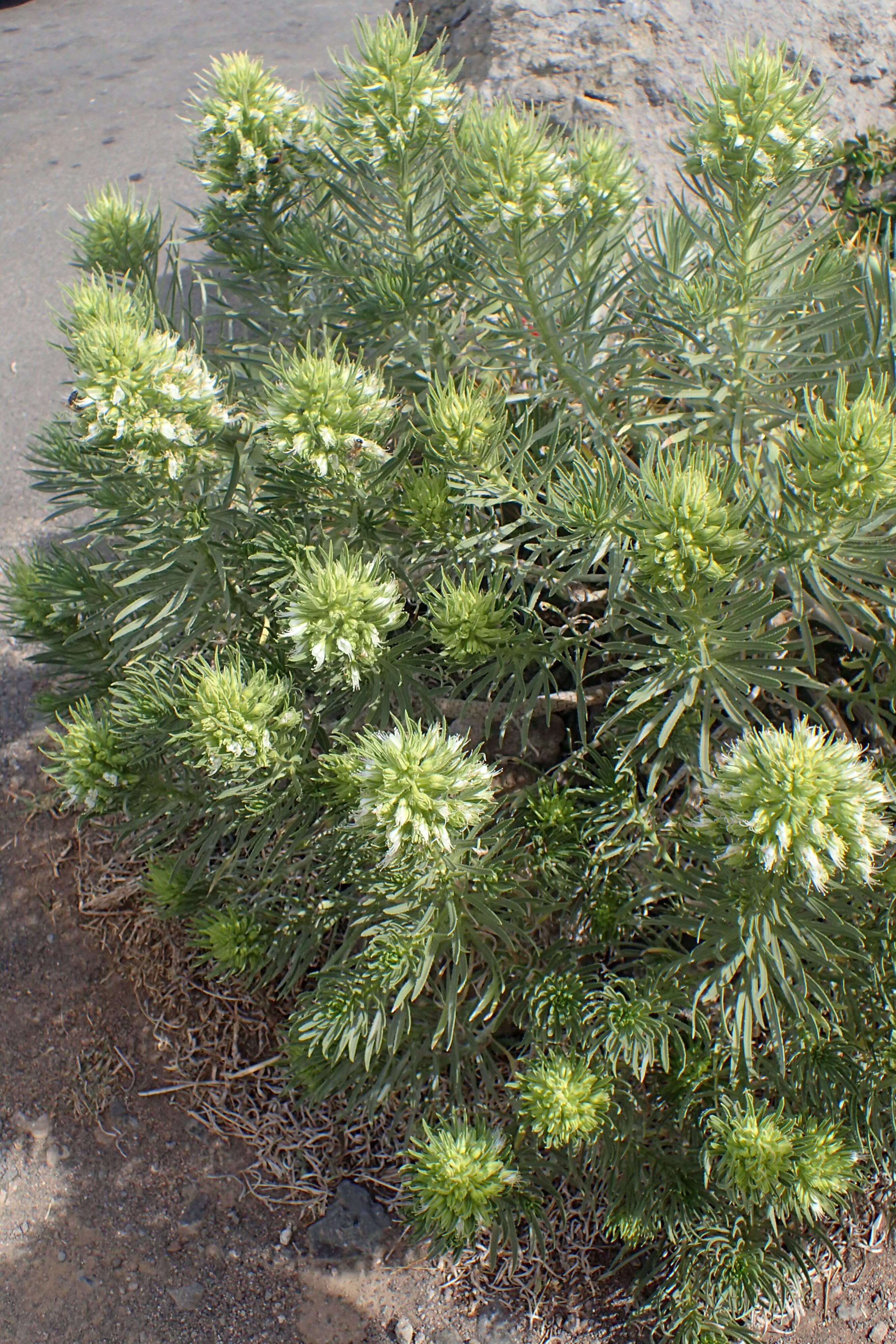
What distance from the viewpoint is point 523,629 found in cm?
231

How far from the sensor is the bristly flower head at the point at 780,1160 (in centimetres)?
194

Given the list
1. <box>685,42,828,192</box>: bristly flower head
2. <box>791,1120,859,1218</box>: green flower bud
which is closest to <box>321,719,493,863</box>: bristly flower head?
<box>791,1120,859,1218</box>: green flower bud

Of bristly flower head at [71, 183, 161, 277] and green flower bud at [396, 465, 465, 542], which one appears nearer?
green flower bud at [396, 465, 465, 542]

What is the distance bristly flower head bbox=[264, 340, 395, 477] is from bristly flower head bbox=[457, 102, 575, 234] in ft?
1.52

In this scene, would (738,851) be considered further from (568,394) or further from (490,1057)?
(568,394)

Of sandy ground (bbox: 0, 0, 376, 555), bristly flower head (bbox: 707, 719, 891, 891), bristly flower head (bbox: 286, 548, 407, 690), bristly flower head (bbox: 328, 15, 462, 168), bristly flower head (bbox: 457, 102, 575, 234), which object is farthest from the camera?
sandy ground (bbox: 0, 0, 376, 555)

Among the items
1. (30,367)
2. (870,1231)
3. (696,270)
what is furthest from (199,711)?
(30,367)

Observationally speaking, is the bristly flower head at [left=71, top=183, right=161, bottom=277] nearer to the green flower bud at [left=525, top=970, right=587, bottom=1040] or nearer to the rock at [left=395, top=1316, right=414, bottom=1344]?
the green flower bud at [left=525, top=970, right=587, bottom=1040]

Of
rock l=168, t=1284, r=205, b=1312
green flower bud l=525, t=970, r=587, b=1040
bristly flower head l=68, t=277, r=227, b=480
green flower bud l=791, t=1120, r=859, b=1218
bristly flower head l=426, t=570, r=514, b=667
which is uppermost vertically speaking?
bristly flower head l=68, t=277, r=227, b=480

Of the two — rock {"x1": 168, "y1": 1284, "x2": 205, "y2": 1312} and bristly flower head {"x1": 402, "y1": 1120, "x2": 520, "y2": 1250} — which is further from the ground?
bristly flower head {"x1": 402, "y1": 1120, "x2": 520, "y2": 1250}

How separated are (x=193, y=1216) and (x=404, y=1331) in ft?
2.14

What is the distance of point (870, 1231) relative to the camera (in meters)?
2.61

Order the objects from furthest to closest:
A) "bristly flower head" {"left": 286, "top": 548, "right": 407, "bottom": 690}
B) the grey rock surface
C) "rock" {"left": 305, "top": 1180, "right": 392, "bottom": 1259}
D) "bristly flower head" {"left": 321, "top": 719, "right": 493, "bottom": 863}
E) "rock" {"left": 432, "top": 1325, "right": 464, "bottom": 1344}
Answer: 1. the grey rock surface
2. "rock" {"left": 305, "top": 1180, "right": 392, "bottom": 1259}
3. "rock" {"left": 432, "top": 1325, "right": 464, "bottom": 1344}
4. "bristly flower head" {"left": 286, "top": 548, "right": 407, "bottom": 690}
5. "bristly flower head" {"left": 321, "top": 719, "right": 493, "bottom": 863}

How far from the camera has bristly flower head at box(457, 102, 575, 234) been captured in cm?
205
